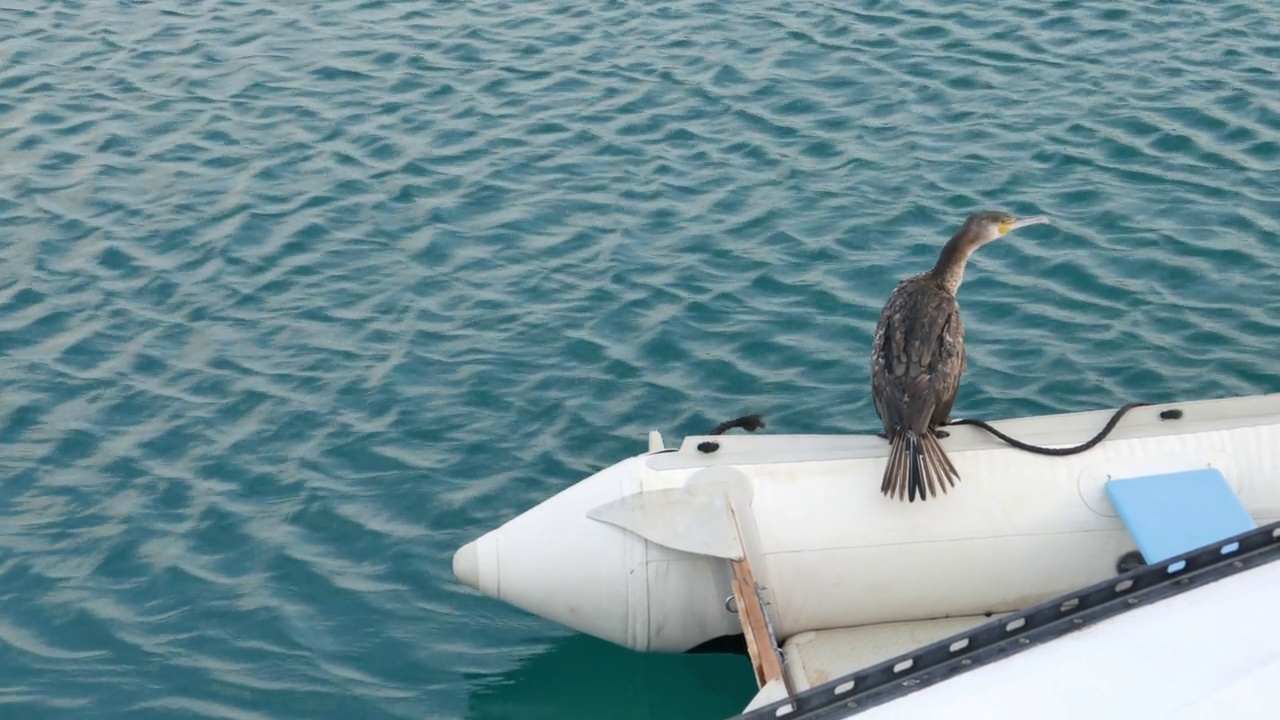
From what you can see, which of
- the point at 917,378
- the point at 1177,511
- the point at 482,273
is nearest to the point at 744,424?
the point at 917,378

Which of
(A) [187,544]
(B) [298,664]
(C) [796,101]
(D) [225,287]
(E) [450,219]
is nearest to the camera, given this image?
(B) [298,664]

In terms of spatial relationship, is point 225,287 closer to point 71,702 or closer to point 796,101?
point 71,702

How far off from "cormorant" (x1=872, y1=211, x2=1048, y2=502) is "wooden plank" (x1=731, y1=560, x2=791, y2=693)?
725 mm

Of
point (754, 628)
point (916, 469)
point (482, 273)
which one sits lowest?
point (482, 273)

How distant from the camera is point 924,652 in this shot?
4883 millimetres

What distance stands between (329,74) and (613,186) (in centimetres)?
281

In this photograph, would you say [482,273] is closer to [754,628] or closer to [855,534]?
[855,534]

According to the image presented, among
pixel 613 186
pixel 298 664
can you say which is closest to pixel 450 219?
pixel 613 186

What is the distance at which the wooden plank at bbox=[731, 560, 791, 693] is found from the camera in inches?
223

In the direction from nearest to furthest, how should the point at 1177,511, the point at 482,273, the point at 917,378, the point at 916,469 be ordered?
the point at 1177,511
the point at 916,469
the point at 917,378
the point at 482,273

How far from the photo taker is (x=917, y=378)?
6.50 metres

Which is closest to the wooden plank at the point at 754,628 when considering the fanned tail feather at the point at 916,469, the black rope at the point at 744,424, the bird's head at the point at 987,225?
the fanned tail feather at the point at 916,469

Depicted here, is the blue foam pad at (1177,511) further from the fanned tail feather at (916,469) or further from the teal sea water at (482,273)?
the teal sea water at (482,273)

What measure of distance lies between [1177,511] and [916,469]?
0.98 meters
